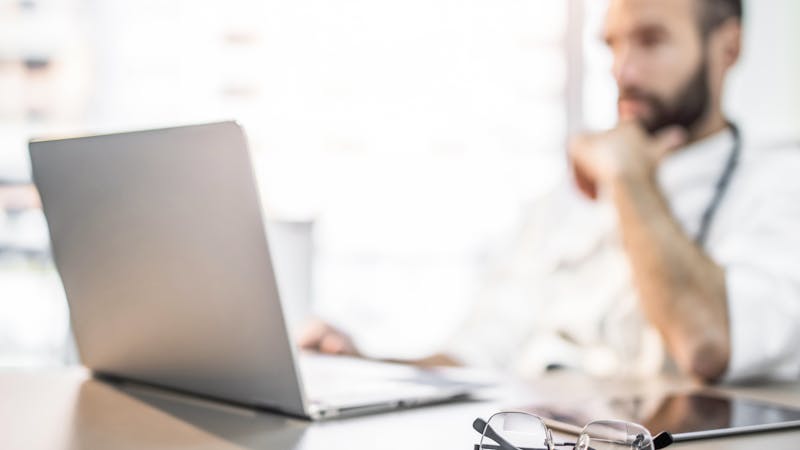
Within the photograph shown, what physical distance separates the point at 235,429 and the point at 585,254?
115cm

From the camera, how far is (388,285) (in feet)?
11.5

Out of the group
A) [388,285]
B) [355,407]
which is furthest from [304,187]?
[355,407]

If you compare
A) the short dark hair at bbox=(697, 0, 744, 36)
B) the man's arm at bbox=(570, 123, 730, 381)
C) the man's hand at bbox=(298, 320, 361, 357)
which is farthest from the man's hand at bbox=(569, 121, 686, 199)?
the man's hand at bbox=(298, 320, 361, 357)

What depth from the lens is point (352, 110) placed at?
3385 mm

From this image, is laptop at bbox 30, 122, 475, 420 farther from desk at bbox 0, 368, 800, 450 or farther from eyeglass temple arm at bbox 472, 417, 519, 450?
eyeglass temple arm at bbox 472, 417, 519, 450

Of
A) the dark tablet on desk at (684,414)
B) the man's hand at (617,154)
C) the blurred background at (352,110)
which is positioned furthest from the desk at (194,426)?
the blurred background at (352,110)

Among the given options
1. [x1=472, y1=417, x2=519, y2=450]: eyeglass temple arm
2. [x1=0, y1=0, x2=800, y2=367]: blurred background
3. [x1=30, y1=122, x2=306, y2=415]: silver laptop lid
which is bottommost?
[x1=0, y1=0, x2=800, y2=367]: blurred background

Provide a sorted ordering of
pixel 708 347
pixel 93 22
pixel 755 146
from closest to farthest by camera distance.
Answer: pixel 708 347 < pixel 755 146 < pixel 93 22

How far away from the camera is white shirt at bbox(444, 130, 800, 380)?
50.5 inches

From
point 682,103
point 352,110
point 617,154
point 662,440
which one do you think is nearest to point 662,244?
point 617,154

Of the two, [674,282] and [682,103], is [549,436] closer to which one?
[674,282]

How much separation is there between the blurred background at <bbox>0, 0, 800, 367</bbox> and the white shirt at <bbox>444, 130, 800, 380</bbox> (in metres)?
1.50

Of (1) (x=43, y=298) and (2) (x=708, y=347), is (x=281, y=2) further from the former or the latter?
(2) (x=708, y=347)

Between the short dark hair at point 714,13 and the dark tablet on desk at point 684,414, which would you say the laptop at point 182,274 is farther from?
the short dark hair at point 714,13
